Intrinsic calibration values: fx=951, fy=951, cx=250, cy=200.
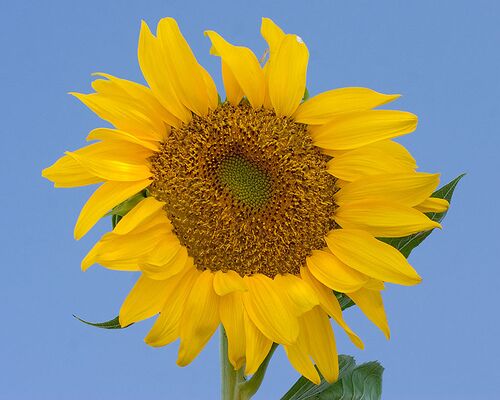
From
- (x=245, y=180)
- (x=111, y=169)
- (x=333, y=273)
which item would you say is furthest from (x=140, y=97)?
(x=333, y=273)

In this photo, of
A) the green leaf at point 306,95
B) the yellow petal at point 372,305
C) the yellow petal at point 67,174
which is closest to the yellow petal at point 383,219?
the yellow petal at point 372,305

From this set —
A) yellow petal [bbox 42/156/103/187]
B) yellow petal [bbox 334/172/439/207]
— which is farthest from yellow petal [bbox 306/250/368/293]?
yellow petal [bbox 42/156/103/187]

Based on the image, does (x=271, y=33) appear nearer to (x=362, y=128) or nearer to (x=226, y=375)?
(x=362, y=128)

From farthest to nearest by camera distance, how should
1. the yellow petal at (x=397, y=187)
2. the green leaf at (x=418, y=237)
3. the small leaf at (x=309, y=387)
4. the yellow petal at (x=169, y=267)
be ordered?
the small leaf at (x=309, y=387)
the green leaf at (x=418, y=237)
the yellow petal at (x=397, y=187)
the yellow petal at (x=169, y=267)

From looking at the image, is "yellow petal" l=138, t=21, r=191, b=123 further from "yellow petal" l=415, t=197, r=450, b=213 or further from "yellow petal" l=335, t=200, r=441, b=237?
"yellow petal" l=415, t=197, r=450, b=213

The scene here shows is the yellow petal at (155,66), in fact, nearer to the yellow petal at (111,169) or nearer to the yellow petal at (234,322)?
the yellow petal at (111,169)

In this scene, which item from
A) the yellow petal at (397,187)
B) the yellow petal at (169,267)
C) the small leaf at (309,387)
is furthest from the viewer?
the small leaf at (309,387)
